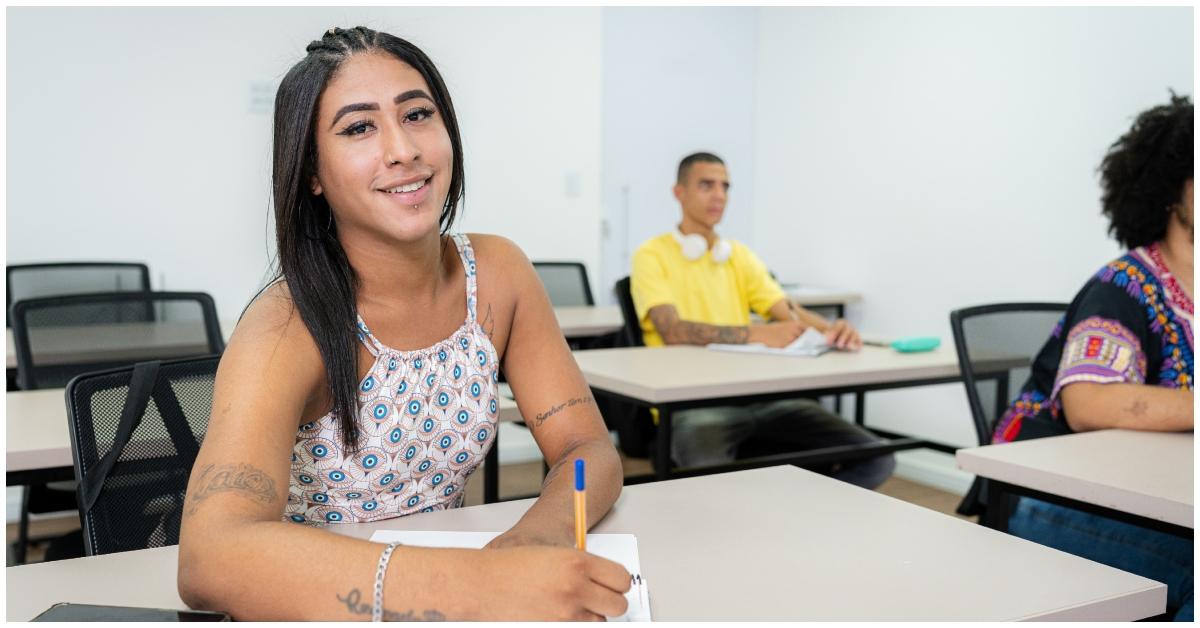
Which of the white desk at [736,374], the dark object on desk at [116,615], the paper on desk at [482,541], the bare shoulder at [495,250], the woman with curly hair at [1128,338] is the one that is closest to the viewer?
the dark object on desk at [116,615]

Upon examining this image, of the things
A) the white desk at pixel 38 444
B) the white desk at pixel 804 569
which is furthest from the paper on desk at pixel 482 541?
the white desk at pixel 38 444

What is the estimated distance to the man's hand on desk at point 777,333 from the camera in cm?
297

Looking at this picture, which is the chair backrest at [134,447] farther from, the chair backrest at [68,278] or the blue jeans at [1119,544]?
the chair backrest at [68,278]

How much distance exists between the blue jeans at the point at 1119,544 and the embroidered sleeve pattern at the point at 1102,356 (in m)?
0.32

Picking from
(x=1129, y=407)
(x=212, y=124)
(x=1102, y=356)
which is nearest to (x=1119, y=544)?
(x=1129, y=407)

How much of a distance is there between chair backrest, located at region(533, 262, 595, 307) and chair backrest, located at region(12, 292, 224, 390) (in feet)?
5.70

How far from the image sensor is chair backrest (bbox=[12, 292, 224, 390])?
8.36ft

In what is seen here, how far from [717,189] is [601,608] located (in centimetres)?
270

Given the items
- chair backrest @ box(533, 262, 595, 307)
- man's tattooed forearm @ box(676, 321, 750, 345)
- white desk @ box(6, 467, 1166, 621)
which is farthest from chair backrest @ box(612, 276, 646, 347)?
white desk @ box(6, 467, 1166, 621)

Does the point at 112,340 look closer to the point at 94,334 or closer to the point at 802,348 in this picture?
the point at 94,334

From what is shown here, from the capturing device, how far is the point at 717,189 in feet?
11.6

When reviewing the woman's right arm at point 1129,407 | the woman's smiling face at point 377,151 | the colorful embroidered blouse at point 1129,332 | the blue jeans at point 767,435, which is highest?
the woman's smiling face at point 377,151

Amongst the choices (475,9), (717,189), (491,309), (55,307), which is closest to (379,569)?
(491,309)

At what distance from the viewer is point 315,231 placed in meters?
1.36
